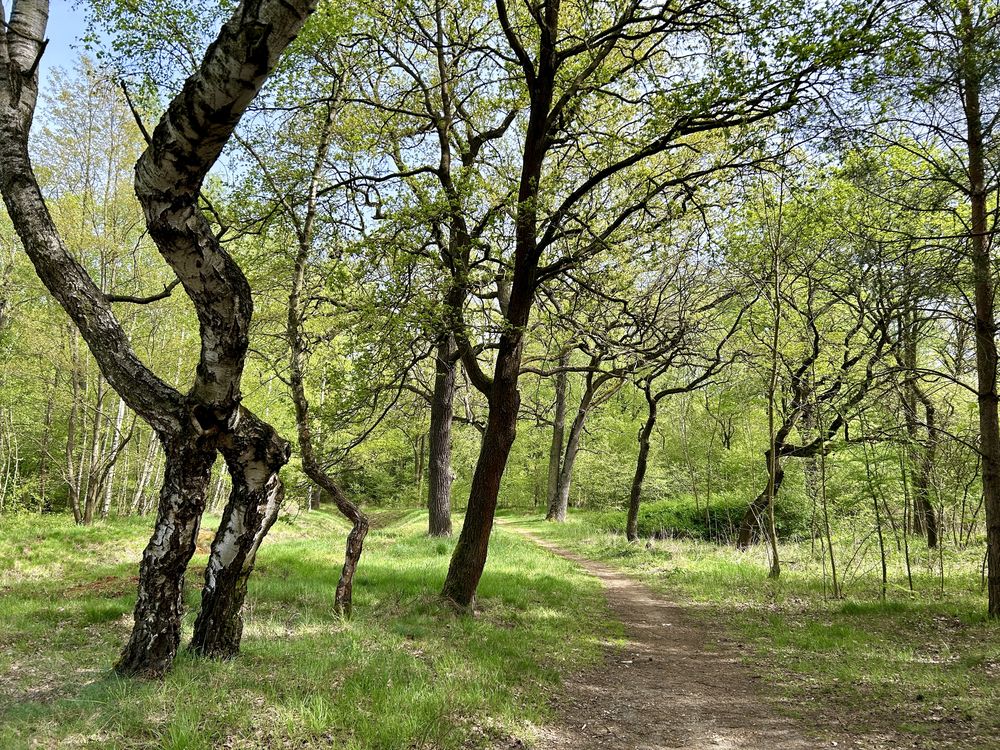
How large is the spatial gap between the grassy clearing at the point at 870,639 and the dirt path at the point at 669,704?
0.36 meters

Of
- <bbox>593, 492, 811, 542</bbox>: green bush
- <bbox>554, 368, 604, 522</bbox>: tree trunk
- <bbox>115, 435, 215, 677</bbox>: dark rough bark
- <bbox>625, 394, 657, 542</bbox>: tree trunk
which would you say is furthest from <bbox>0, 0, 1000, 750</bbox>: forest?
<bbox>593, 492, 811, 542</bbox>: green bush

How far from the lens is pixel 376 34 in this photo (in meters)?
7.77

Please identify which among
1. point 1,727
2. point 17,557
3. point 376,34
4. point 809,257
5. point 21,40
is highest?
point 376,34

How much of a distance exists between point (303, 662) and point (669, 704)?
3287 millimetres

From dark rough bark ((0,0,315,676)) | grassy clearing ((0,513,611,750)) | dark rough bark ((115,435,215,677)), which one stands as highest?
dark rough bark ((0,0,315,676))

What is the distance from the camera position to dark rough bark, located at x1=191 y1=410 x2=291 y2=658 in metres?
4.51

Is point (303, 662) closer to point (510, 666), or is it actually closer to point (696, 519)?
point (510, 666)

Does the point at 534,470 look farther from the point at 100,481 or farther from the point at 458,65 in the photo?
the point at 458,65

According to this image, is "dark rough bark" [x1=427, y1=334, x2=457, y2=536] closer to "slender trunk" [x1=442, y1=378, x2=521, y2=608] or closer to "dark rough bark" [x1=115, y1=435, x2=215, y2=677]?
"slender trunk" [x1=442, y1=378, x2=521, y2=608]

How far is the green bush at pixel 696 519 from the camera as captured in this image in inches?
774

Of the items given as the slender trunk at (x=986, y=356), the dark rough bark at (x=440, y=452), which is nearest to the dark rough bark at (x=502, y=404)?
the dark rough bark at (x=440, y=452)

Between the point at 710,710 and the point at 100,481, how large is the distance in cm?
1498

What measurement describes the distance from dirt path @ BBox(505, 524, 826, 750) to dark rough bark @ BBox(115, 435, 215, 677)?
2865 millimetres

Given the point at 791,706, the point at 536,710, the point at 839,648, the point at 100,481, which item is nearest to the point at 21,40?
the point at 536,710
